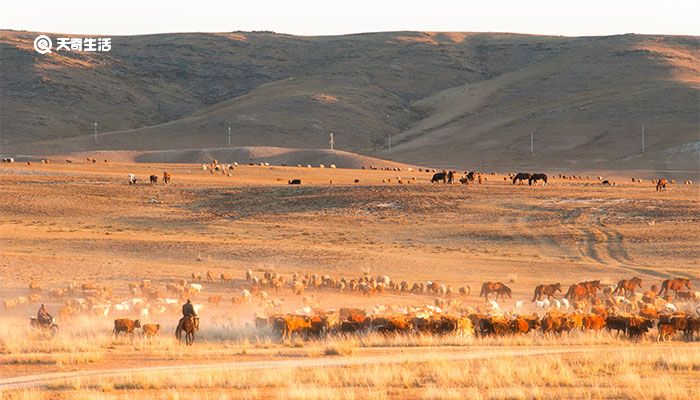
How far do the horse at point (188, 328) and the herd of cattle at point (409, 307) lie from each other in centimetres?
102

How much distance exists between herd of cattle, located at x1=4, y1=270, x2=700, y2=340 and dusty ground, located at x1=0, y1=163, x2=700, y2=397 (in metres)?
0.71

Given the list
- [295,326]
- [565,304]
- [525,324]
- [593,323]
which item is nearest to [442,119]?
[565,304]

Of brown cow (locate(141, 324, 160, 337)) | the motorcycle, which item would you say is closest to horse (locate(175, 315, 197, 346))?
brown cow (locate(141, 324, 160, 337))

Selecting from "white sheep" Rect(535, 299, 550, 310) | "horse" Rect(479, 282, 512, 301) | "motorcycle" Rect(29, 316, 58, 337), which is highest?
"horse" Rect(479, 282, 512, 301)

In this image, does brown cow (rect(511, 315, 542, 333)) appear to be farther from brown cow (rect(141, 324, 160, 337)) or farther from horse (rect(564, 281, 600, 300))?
horse (rect(564, 281, 600, 300))

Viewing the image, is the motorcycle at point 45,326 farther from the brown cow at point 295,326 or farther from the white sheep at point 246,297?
the white sheep at point 246,297

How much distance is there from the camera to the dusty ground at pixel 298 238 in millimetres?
32219

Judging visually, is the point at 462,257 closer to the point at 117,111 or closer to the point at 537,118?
the point at 537,118

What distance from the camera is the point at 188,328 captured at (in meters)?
28.0

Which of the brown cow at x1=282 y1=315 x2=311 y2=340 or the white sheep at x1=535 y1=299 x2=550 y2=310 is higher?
the brown cow at x1=282 y1=315 x2=311 y2=340

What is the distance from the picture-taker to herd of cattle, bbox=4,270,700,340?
29.6 meters

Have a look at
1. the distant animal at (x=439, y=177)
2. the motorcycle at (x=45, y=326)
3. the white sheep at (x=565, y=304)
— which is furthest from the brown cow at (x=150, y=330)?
the distant animal at (x=439, y=177)

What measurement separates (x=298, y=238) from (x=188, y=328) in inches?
1100

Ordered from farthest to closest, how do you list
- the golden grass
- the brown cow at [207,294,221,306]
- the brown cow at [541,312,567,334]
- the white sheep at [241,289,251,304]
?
the white sheep at [241,289,251,304] < the brown cow at [207,294,221,306] < the brown cow at [541,312,567,334] < the golden grass
